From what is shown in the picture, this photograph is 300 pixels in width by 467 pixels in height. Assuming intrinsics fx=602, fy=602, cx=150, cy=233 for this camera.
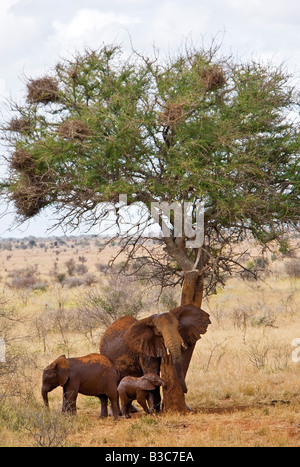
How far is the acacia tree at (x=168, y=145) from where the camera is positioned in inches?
378

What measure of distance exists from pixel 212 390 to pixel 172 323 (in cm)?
249

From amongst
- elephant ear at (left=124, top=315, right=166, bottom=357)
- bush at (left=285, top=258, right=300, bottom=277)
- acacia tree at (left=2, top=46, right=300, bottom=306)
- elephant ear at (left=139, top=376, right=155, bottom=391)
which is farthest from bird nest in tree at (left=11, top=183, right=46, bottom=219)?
bush at (left=285, top=258, right=300, bottom=277)

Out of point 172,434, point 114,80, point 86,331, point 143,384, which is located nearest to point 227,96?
point 114,80

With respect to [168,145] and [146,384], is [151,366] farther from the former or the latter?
[168,145]

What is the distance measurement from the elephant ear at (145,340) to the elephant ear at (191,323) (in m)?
0.42

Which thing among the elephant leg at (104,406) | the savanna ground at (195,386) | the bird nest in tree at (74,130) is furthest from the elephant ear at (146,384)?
the bird nest in tree at (74,130)

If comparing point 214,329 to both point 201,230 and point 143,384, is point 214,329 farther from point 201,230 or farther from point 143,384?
point 143,384

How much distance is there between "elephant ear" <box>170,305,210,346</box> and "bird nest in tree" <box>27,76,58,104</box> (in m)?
4.45

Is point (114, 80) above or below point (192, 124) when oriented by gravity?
above

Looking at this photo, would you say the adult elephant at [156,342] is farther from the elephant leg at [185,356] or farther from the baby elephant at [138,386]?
the baby elephant at [138,386]

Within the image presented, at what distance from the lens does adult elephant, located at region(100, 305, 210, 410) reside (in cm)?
909

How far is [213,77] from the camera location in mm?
9828

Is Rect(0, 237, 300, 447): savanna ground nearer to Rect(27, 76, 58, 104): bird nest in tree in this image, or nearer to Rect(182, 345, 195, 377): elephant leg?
Rect(182, 345, 195, 377): elephant leg

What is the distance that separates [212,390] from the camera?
11.1m
